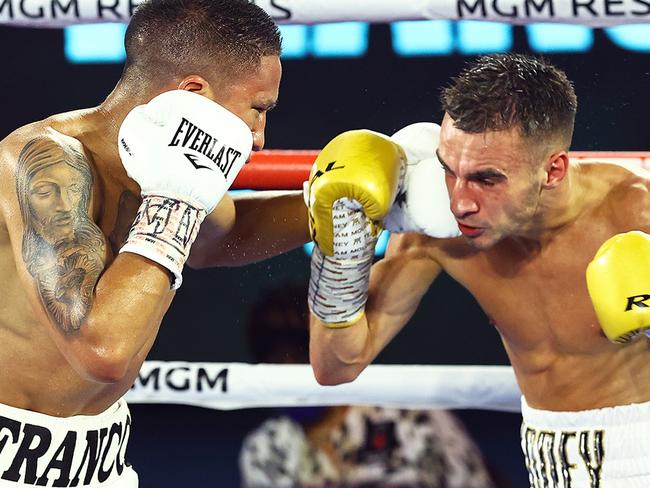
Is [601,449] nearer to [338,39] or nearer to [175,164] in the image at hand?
[175,164]

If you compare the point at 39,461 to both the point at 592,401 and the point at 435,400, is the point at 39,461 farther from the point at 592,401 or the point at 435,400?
the point at 435,400

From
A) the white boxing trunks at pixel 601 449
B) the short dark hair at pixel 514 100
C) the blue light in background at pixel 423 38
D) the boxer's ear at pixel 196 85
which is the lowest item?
the white boxing trunks at pixel 601 449

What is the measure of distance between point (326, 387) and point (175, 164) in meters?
1.04

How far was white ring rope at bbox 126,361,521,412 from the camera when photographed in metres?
2.42

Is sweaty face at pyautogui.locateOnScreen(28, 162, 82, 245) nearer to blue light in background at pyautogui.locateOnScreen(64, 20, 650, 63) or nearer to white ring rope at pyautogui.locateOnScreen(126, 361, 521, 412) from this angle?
white ring rope at pyautogui.locateOnScreen(126, 361, 521, 412)

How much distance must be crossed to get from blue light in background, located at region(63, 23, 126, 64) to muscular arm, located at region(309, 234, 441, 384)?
1.30m

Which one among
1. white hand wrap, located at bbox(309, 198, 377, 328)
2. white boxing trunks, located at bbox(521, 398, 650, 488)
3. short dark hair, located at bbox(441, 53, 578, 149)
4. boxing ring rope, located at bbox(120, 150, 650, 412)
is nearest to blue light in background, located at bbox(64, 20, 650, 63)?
boxing ring rope, located at bbox(120, 150, 650, 412)

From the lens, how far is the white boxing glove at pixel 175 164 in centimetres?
150

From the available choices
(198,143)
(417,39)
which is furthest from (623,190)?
(417,39)

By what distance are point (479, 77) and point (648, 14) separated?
1.86 ft

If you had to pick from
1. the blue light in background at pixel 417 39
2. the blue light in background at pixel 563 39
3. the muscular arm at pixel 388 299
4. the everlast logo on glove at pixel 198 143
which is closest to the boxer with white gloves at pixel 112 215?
the everlast logo on glove at pixel 198 143

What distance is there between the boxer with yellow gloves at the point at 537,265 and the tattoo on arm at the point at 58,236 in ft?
1.50

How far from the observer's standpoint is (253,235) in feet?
6.56

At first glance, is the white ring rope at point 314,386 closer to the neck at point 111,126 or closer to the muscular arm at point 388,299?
the muscular arm at point 388,299
